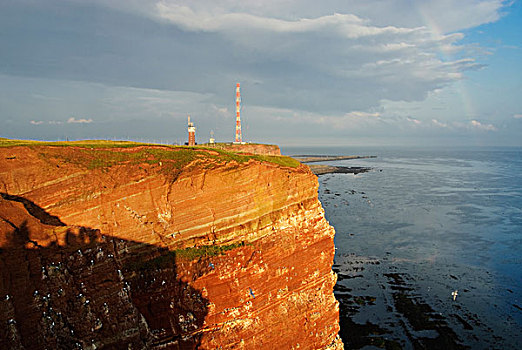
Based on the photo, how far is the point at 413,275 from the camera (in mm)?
38750

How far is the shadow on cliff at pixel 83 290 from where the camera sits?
425 inches

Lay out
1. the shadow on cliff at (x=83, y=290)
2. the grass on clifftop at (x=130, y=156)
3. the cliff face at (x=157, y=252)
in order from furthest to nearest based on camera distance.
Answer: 1. the grass on clifftop at (x=130, y=156)
2. the cliff face at (x=157, y=252)
3. the shadow on cliff at (x=83, y=290)

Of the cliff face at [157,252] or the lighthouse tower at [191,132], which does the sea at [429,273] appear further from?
the lighthouse tower at [191,132]

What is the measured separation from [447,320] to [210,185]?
28268 millimetres

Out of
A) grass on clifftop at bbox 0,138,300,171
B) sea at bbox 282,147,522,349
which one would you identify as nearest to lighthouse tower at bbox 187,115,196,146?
grass on clifftop at bbox 0,138,300,171

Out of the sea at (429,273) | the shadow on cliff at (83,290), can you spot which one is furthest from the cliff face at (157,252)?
the sea at (429,273)

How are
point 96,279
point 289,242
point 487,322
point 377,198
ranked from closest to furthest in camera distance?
point 96,279, point 289,242, point 487,322, point 377,198

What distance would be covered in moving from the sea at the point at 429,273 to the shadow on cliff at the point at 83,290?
18.4 metres

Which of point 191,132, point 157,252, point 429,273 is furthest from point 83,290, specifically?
point 429,273

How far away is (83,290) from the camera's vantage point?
477 inches

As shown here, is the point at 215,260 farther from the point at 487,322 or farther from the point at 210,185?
the point at 487,322

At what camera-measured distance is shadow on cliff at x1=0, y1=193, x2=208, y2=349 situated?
1080cm

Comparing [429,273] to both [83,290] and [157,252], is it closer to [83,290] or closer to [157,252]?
[157,252]

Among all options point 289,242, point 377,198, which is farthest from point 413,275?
point 377,198
